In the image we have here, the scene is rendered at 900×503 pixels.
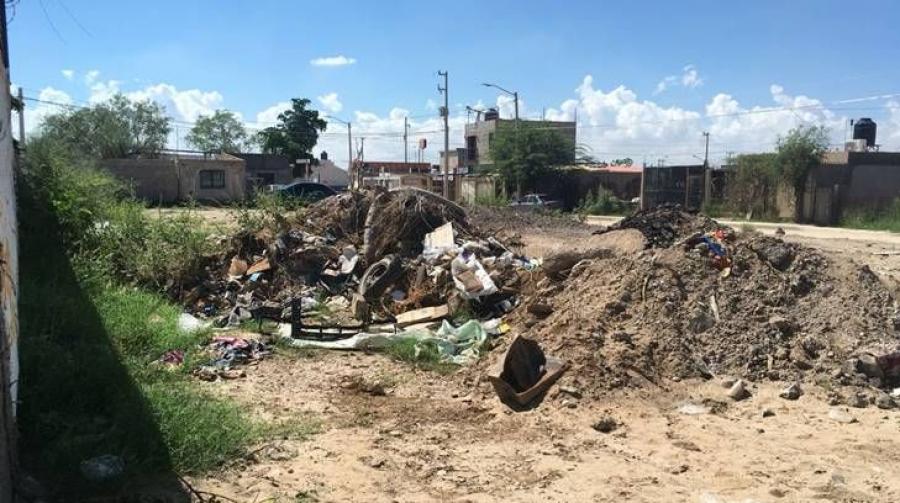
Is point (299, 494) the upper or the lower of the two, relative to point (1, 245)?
lower

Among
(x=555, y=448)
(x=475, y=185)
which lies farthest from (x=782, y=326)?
(x=475, y=185)

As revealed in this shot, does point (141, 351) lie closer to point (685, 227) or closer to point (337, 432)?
point (337, 432)

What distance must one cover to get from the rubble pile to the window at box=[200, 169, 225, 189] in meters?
31.0

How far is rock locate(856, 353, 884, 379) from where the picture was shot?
7.03 meters

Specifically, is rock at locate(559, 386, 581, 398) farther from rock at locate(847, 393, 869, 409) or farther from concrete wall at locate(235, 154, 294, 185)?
concrete wall at locate(235, 154, 294, 185)

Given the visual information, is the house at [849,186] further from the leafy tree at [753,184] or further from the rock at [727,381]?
the rock at [727,381]

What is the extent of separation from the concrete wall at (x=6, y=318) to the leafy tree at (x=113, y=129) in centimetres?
4506

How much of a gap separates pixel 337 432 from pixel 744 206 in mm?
30830

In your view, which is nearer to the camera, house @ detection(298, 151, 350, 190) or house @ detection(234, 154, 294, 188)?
house @ detection(234, 154, 294, 188)

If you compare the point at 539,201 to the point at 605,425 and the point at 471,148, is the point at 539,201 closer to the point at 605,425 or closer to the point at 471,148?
the point at 605,425

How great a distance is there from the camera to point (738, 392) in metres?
6.72

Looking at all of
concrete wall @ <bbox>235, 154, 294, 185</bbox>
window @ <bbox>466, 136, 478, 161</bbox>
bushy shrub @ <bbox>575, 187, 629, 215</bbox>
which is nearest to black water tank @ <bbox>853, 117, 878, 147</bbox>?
bushy shrub @ <bbox>575, 187, 629, 215</bbox>

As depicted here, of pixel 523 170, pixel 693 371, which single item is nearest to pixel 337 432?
pixel 693 371

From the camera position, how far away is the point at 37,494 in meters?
4.02
